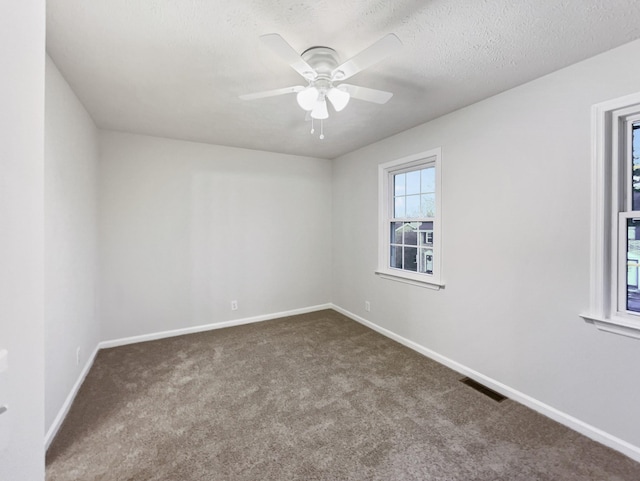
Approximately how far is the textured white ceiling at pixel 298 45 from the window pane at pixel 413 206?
0.95 m

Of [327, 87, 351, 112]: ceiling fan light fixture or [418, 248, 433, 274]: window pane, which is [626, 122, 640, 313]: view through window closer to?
[418, 248, 433, 274]: window pane

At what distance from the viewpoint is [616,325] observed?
1712mm

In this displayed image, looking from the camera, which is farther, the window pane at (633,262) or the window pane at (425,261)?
the window pane at (425,261)

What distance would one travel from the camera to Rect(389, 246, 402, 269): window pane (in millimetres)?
3505

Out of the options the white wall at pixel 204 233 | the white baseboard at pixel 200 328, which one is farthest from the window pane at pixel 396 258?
the white baseboard at pixel 200 328

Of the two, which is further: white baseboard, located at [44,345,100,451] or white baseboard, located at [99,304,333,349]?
white baseboard, located at [99,304,333,349]

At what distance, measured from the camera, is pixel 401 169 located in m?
3.39

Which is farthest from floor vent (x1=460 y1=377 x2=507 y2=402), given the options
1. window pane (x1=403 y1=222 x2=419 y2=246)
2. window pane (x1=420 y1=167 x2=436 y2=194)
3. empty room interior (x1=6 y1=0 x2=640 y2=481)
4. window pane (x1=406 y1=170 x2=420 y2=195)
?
window pane (x1=406 y1=170 x2=420 y2=195)

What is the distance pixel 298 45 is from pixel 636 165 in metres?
2.21

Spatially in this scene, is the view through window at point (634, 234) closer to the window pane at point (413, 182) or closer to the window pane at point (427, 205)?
the window pane at point (427, 205)

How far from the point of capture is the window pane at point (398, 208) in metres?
3.47

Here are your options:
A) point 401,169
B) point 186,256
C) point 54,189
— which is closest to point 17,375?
point 54,189

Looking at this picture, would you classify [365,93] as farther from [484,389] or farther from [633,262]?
[484,389]

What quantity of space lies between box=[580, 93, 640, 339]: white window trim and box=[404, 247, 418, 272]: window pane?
160 cm
